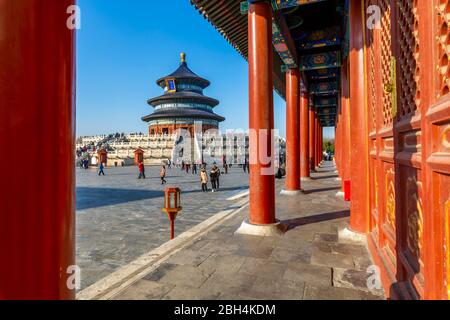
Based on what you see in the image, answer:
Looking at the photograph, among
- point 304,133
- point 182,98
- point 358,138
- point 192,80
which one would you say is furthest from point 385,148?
point 192,80

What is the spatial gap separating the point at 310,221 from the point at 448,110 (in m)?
4.42

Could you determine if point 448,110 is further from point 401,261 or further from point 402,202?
point 401,261

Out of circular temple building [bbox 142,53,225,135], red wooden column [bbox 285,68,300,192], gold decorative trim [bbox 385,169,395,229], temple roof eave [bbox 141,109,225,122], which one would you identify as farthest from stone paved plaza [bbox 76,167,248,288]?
circular temple building [bbox 142,53,225,135]

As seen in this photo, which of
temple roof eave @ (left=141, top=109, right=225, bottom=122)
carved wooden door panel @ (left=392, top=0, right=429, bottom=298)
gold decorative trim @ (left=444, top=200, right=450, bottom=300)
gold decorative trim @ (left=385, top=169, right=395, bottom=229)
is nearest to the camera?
gold decorative trim @ (left=444, top=200, right=450, bottom=300)

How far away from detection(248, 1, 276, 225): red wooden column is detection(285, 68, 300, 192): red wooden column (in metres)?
4.43

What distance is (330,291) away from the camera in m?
2.66

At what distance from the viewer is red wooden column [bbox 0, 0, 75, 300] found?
3.48 ft

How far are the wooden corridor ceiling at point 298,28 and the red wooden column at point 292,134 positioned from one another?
0.71 metres

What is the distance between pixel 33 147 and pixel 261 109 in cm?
406

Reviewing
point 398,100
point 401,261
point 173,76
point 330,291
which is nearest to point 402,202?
point 401,261

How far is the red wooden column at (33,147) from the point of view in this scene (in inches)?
41.7

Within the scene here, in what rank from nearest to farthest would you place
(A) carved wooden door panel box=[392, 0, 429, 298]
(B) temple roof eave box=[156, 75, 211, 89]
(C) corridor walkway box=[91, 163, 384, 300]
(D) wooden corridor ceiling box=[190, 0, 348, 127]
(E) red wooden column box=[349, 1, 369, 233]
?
(A) carved wooden door panel box=[392, 0, 429, 298]
(C) corridor walkway box=[91, 163, 384, 300]
(E) red wooden column box=[349, 1, 369, 233]
(D) wooden corridor ceiling box=[190, 0, 348, 127]
(B) temple roof eave box=[156, 75, 211, 89]

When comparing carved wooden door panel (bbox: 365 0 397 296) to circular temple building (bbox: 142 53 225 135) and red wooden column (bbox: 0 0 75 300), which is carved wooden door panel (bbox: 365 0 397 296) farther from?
circular temple building (bbox: 142 53 225 135)

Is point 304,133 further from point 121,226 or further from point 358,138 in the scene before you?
point 121,226
